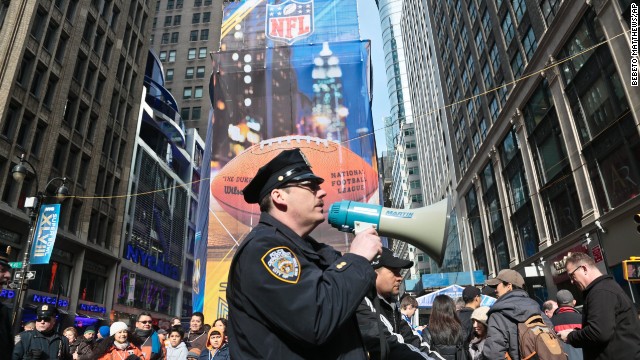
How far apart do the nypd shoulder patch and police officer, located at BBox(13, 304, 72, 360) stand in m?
6.66

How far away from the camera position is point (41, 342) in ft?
21.4

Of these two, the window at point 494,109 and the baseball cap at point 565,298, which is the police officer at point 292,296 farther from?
the window at point 494,109

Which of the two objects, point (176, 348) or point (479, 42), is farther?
point (479, 42)

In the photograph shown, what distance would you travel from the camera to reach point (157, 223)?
4050 centimetres

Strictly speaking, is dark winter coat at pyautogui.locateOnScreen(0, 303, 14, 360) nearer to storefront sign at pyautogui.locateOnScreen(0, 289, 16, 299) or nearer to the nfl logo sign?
the nfl logo sign

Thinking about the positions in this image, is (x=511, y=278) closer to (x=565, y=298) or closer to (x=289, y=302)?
(x=565, y=298)

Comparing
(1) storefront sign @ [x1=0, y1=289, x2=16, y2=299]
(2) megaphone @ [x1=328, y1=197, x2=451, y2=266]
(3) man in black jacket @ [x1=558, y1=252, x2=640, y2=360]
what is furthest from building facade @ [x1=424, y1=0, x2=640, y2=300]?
(1) storefront sign @ [x1=0, y1=289, x2=16, y2=299]

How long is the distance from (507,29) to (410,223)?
2887cm

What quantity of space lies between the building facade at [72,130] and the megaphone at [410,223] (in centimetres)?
1990

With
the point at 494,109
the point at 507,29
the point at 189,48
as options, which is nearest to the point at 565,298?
the point at 507,29

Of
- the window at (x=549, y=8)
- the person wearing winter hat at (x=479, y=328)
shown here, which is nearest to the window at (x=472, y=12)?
the window at (x=549, y=8)

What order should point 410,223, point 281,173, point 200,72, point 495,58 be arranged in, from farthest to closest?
1. point 200,72
2. point 495,58
3. point 410,223
4. point 281,173

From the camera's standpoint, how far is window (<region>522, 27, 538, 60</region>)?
75.3 ft

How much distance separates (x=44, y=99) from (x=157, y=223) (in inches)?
735
